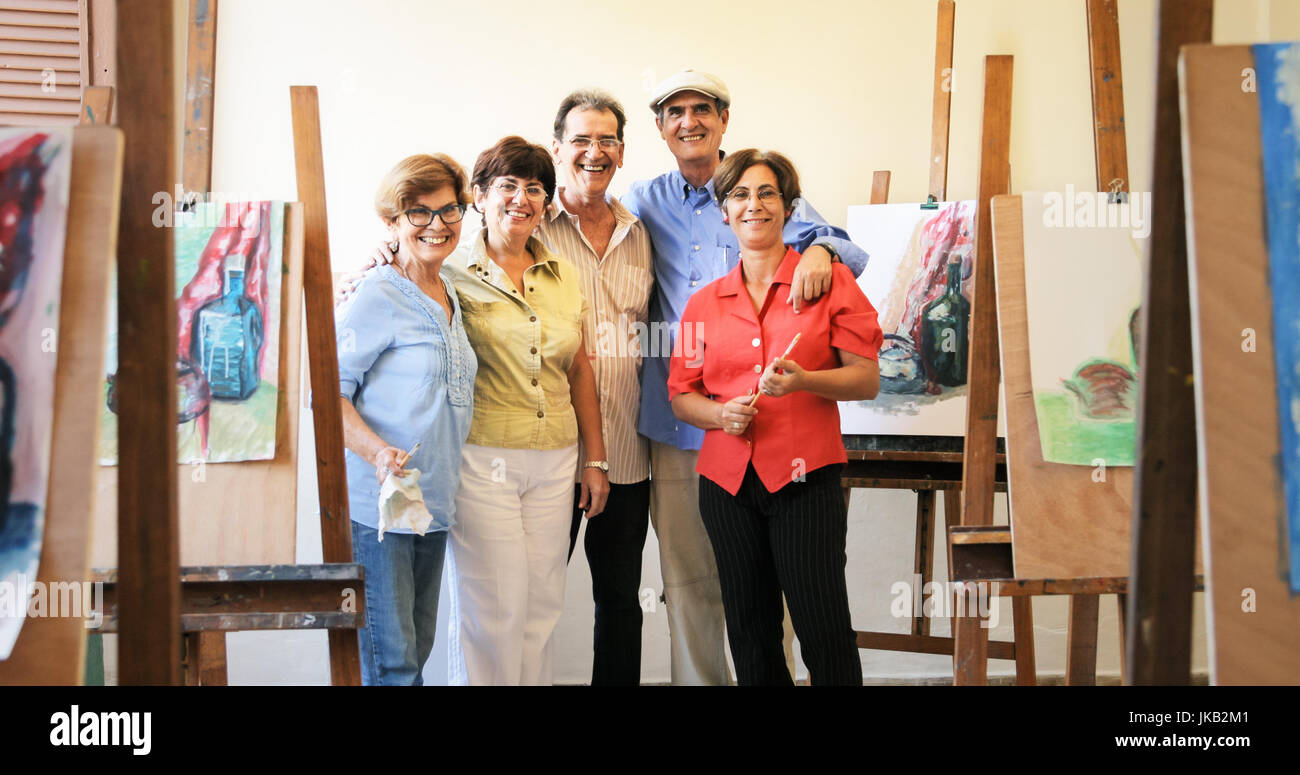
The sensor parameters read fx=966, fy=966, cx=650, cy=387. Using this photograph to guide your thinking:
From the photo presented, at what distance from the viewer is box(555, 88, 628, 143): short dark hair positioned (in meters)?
2.48

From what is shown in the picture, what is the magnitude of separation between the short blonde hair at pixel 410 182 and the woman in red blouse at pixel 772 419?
638mm

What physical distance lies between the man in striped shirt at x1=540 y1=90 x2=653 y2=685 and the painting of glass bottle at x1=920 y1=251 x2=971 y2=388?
1.11 m

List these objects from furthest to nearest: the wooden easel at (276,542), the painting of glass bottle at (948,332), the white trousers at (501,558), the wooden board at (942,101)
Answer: the wooden board at (942,101) → the painting of glass bottle at (948,332) → the white trousers at (501,558) → the wooden easel at (276,542)

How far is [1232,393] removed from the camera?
1.14 meters

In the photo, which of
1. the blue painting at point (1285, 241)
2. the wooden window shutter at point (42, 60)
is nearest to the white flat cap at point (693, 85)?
the blue painting at point (1285, 241)

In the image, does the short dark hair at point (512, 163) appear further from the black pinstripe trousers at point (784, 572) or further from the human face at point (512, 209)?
the black pinstripe trousers at point (784, 572)

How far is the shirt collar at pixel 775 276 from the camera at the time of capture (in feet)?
7.34

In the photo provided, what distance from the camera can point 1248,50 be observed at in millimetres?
1178

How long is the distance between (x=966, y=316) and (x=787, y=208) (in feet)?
3.63

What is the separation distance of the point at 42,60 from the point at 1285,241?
339cm

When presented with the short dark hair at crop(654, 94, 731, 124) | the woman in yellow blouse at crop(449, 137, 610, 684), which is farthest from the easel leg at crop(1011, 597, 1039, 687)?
the short dark hair at crop(654, 94, 731, 124)
